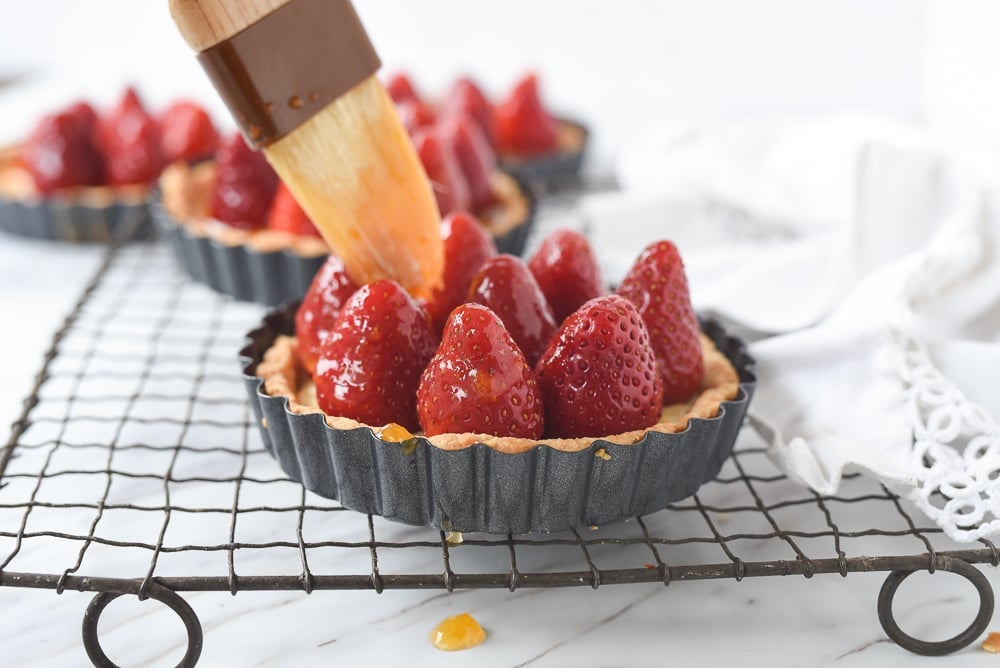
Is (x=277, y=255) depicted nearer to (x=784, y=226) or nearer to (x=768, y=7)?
(x=784, y=226)

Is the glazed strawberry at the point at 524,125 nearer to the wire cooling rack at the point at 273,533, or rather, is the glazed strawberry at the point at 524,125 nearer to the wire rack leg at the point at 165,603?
the wire cooling rack at the point at 273,533

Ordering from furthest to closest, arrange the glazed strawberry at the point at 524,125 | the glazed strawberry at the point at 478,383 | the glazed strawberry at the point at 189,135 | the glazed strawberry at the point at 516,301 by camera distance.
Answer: the glazed strawberry at the point at 524,125 → the glazed strawberry at the point at 189,135 → the glazed strawberry at the point at 516,301 → the glazed strawberry at the point at 478,383

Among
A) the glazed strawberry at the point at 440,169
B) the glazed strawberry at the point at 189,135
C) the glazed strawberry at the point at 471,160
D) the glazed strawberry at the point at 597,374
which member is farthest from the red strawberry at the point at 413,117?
the glazed strawberry at the point at 597,374

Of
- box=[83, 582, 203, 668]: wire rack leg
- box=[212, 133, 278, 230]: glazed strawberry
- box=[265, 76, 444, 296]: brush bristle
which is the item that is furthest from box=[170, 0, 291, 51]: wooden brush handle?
box=[212, 133, 278, 230]: glazed strawberry

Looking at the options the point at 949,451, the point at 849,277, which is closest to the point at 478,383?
the point at 949,451

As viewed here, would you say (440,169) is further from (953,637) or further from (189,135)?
(953,637)

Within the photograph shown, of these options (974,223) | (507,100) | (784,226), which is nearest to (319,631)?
(974,223)
